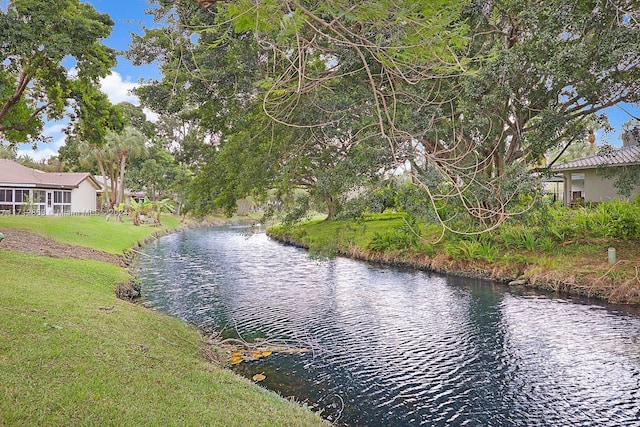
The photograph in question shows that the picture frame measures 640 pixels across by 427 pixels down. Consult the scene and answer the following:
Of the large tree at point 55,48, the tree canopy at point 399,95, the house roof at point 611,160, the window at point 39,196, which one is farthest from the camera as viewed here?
the window at point 39,196

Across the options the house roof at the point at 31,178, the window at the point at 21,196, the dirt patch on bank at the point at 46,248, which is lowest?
the dirt patch on bank at the point at 46,248

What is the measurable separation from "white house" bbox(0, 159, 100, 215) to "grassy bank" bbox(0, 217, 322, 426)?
3226 centimetres

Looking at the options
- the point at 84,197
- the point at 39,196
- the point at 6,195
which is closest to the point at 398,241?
the point at 39,196

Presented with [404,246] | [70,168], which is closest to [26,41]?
[404,246]

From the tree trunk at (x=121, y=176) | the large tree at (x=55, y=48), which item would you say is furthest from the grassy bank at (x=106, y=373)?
the tree trunk at (x=121, y=176)

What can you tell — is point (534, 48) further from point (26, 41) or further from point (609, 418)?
point (26, 41)

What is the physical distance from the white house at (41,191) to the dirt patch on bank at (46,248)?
800 inches

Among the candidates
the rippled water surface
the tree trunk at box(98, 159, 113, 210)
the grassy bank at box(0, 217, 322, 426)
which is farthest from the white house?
the grassy bank at box(0, 217, 322, 426)

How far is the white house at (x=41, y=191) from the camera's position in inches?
1457

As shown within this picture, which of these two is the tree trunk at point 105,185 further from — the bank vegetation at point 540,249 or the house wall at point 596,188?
the house wall at point 596,188

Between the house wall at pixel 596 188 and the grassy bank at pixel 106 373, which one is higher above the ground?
the house wall at pixel 596 188

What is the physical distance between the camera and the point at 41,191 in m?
39.7

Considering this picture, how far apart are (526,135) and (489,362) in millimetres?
8405

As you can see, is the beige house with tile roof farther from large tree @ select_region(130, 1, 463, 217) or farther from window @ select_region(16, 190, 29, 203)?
window @ select_region(16, 190, 29, 203)
